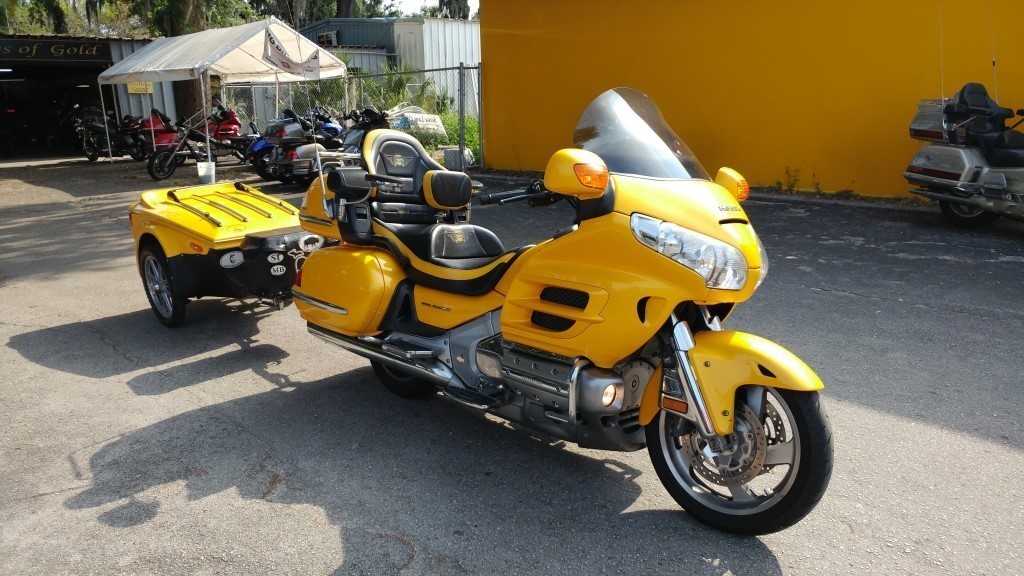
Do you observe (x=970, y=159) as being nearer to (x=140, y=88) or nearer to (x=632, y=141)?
(x=632, y=141)

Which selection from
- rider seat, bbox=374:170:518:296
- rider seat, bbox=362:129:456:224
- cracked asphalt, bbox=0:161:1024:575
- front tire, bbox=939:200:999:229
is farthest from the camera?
front tire, bbox=939:200:999:229

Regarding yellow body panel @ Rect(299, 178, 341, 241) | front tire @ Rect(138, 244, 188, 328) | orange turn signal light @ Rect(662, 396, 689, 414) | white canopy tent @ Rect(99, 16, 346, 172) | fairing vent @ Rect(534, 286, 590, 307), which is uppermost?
white canopy tent @ Rect(99, 16, 346, 172)

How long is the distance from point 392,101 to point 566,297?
65.2 feet

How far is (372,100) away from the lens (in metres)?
22.1

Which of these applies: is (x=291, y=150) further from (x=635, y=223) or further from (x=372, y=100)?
(x=635, y=223)

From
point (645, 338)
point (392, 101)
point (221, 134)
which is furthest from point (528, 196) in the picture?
point (392, 101)

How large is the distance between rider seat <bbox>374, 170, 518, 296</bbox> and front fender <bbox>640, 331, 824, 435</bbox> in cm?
124

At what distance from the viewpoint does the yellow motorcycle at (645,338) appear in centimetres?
295

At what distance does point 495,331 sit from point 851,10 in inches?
357

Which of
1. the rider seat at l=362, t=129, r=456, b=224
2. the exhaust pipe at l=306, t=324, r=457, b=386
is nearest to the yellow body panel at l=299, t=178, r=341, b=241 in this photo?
the rider seat at l=362, t=129, r=456, b=224

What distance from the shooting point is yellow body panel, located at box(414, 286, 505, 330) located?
151 inches

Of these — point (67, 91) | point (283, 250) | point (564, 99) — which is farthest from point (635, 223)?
point (67, 91)

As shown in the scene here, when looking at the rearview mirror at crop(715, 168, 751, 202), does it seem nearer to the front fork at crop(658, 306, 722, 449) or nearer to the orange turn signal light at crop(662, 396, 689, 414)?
the front fork at crop(658, 306, 722, 449)

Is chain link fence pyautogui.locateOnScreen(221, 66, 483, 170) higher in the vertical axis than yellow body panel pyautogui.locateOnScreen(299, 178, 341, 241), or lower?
higher
